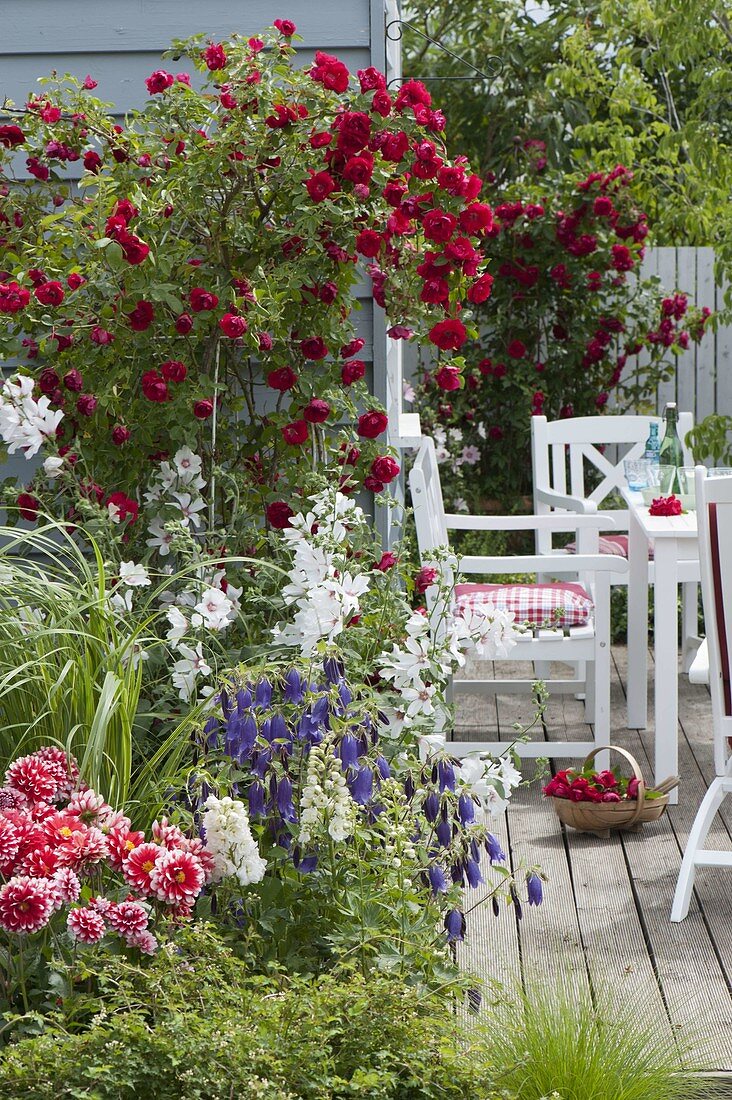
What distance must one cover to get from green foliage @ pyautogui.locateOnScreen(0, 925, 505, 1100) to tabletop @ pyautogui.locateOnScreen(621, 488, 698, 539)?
6.68ft

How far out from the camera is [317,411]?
288 cm

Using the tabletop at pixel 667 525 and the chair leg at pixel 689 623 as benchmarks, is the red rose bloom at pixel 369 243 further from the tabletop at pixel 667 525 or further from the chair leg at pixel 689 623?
the chair leg at pixel 689 623

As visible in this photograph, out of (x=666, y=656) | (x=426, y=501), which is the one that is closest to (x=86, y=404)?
(x=426, y=501)

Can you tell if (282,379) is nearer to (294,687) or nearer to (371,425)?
(371,425)

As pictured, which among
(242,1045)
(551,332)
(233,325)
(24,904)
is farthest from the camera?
(551,332)

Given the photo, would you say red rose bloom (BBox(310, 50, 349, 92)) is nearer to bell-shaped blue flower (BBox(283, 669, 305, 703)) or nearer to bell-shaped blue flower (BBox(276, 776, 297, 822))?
bell-shaped blue flower (BBox(283, 669, 305, 703))

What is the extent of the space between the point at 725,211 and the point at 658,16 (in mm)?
1067

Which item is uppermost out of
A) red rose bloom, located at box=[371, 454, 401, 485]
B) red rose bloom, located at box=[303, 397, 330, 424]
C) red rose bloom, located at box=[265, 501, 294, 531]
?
red rose bloom, located at box=[303, 397, 330, 424]

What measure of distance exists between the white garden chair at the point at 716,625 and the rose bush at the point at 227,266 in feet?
2.20

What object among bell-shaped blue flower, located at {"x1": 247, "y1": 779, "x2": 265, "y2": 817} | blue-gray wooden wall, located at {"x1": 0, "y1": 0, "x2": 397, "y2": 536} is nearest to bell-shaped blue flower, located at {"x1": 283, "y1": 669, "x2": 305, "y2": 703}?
bell-shaped blue flower, located at {"x1": 247, "y1": 779, "x2": 265, "y2": 817}

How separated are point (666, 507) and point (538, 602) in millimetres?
470

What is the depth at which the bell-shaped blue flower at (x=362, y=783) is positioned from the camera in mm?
1956

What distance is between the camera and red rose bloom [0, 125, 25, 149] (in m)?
2.93

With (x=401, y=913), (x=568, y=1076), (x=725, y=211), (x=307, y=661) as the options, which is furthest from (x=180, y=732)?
(x=725, y=211)
